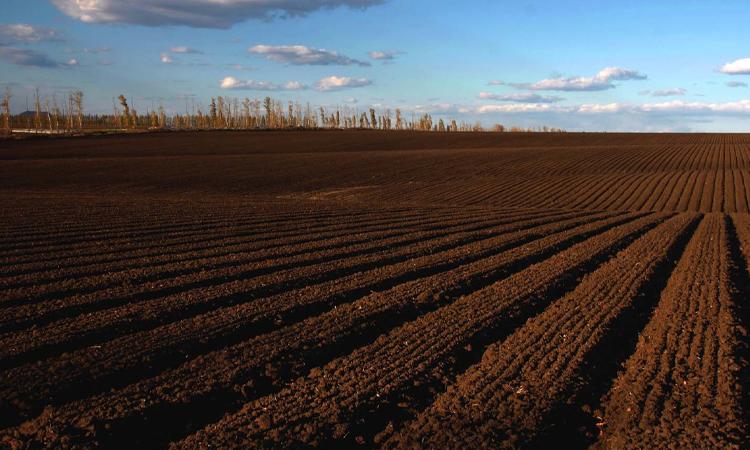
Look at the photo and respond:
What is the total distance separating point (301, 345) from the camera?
24.7 feet

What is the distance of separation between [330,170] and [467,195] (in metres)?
14.7

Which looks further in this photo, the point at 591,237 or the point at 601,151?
the point at 601,151

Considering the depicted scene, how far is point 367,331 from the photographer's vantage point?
819cm

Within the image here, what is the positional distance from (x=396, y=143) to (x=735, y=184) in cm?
4906

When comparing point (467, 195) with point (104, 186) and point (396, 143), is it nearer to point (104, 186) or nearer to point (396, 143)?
point (104, 186)

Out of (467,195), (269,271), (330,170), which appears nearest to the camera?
(269,271)

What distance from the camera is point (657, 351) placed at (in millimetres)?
7453

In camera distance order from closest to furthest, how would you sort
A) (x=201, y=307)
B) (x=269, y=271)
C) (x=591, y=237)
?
1. (x=201, y=307)
2. (x=269, y=271)
3. (x=591, y=237)

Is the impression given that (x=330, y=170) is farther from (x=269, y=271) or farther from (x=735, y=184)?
(x=269, y=271)

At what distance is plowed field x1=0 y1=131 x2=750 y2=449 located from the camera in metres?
5.53

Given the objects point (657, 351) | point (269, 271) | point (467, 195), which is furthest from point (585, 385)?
point (467, 195)

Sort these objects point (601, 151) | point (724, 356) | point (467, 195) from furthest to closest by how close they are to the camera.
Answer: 1. point (601, 151)
2. point (467, 195)
3. point (724, 356)

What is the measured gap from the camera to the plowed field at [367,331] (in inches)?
218

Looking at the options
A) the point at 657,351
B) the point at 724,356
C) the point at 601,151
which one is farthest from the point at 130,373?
the point at 601,151
